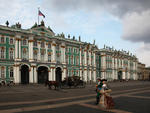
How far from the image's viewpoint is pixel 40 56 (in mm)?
50750

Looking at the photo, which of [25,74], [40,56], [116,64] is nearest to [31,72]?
[25,74]

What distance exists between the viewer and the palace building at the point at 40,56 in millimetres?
44625

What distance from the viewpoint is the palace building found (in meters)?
44.6

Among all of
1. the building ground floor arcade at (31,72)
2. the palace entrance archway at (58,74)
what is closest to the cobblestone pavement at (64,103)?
the building ground floor arcade at (31,72)

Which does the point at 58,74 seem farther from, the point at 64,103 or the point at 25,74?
the point at 64,103

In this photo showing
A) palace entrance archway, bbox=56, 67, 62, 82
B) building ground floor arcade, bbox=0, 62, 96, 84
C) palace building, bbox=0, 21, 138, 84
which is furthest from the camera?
palace entrance archway, bbox=56, 67, 62, 82

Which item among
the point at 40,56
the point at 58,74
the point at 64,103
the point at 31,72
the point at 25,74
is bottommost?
the point at 58,74

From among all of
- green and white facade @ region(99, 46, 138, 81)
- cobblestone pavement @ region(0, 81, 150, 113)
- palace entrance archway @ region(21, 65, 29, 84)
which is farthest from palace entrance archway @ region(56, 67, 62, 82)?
cobblestone pavement @ region(0, 81, 150, 113)

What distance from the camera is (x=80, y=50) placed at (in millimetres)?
63156

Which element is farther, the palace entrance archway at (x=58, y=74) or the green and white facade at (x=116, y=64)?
the green and white facade at (x=116, y=64)

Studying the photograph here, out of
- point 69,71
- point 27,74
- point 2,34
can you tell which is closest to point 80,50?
point 69,71

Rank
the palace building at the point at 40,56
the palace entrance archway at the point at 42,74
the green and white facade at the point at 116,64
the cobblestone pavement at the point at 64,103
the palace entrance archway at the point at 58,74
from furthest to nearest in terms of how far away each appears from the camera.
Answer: the green and white facade at the point at 116,64 → the palace entrance archway at the point at 58,74 → the palace entrance archway at the point at 42,74 → the palace building at the point at 40,56 → the cobblestone pavement at the point at 64,103

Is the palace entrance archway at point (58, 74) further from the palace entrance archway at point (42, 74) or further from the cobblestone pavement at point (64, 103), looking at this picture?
the cobblestone pavement at point (64, 103)

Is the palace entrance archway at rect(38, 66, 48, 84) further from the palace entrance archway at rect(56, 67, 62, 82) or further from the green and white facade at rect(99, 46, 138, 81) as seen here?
the green and white facade at rect(99, 46, 138, 81)
